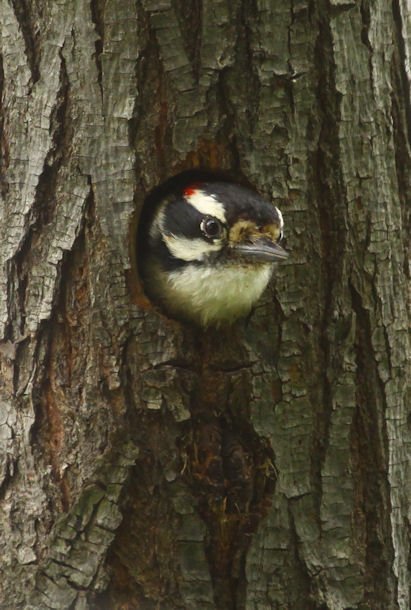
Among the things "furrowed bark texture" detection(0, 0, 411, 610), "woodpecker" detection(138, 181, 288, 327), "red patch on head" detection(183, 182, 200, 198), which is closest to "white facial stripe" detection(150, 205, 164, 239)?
"woodpecker" detection(138, 181, 288, 327)

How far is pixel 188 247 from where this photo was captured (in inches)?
151

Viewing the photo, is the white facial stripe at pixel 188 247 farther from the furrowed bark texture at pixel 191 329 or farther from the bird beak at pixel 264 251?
the furrowed bark texture at pixel 191 329

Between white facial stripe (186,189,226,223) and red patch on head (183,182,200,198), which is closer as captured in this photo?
white facial stripe (186,189,226,223)

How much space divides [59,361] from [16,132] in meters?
0.80

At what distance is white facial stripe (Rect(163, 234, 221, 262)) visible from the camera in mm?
3764

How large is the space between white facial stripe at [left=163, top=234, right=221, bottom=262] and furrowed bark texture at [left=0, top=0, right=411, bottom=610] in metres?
0.28

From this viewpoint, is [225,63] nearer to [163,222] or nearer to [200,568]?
[163,222]

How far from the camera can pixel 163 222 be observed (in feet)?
12.9

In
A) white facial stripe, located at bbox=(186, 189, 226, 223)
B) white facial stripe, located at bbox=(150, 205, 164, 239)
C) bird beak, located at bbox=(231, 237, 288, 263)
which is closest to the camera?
bird beak, located at bbox=(231, 237, 288, 263)

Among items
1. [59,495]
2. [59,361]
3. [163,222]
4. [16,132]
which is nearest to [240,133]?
[163,222]

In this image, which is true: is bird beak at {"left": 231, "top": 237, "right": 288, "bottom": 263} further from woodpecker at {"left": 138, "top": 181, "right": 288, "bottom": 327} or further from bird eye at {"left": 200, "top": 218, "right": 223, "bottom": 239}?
bird eye at {"left": 200, "top": 218, "right": 223, "bottom": 239}

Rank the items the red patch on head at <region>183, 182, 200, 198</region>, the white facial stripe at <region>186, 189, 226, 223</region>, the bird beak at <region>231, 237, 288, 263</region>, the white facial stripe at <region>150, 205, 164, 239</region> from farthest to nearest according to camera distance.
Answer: the white facial stripe at <region>150, 205, 164, 239</region>
the red patch on head at <region>183, 182, 200, 198</region>
the white facial stripe at <region>186, 189, 226, 223</region>
the bird beak at <region>231, 237, 288, 263</region>

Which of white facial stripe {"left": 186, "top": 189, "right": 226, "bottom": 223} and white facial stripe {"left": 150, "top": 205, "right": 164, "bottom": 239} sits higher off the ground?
white facial stripe {"left": 186, "top": 189, "right": 226, "bottom": 223}

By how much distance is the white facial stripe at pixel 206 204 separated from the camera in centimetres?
364
